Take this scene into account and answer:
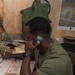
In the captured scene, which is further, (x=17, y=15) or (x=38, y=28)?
(x=17, y=15)

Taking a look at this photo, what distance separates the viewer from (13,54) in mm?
1808

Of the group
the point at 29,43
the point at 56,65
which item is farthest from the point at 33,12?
the point at 56,65

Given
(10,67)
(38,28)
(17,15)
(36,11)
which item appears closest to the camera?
(38,28)

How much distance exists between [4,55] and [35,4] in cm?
89

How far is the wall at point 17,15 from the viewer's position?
8.00 feet

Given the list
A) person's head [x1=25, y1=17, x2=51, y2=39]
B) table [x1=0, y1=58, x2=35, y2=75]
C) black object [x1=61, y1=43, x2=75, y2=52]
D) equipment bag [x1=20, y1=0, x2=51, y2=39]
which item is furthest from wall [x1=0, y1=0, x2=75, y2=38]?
person's head [x1=25, y1=17, x2=51, y2=39]

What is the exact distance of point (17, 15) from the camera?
2.49 metres

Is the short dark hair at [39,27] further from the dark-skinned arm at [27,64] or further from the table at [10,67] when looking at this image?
the table at [10,67]

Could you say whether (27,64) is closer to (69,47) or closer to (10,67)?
(10,67)

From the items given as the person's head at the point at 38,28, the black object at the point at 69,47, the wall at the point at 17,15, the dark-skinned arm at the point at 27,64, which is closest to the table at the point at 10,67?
the dark-skinned arm at the point at 27,64

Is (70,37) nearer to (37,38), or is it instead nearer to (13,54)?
(13,54)

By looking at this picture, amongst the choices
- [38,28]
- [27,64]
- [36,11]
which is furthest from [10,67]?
[36,11]

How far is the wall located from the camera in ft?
8.00

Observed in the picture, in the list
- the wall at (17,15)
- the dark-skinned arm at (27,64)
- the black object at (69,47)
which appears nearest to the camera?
the dark-skinned arm at (27,64)
